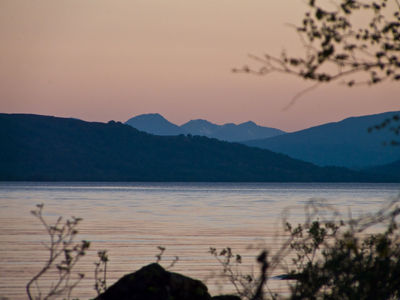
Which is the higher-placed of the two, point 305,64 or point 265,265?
point 305,64

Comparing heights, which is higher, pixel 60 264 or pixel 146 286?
pixel 146 286

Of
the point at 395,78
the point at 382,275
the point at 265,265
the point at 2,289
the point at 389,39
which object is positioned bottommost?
the point at 2,289

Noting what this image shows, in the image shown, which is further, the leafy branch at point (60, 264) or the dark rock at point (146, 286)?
the dark rock at point (146, 286)

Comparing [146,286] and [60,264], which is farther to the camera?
[60,264]

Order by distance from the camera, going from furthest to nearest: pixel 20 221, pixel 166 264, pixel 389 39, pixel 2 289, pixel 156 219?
pixel 156 219 → pixel 20 221 → pixel 166 264 → pixel 2 289 → pixel 389 39

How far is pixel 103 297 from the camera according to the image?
44.0ft

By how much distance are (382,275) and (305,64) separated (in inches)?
143

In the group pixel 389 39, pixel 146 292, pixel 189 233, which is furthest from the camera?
pixel 189 233

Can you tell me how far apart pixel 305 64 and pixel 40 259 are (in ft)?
76.5

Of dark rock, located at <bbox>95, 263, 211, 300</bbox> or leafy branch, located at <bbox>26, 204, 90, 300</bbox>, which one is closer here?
leafy branch, located at <bbox>26, 204, 90, 300</bbox>

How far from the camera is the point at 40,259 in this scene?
28.6 metres

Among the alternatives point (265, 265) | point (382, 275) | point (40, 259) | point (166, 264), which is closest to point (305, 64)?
point (265, 265)

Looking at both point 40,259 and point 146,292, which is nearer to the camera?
point 146,292

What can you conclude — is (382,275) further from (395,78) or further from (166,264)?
(166,264)
